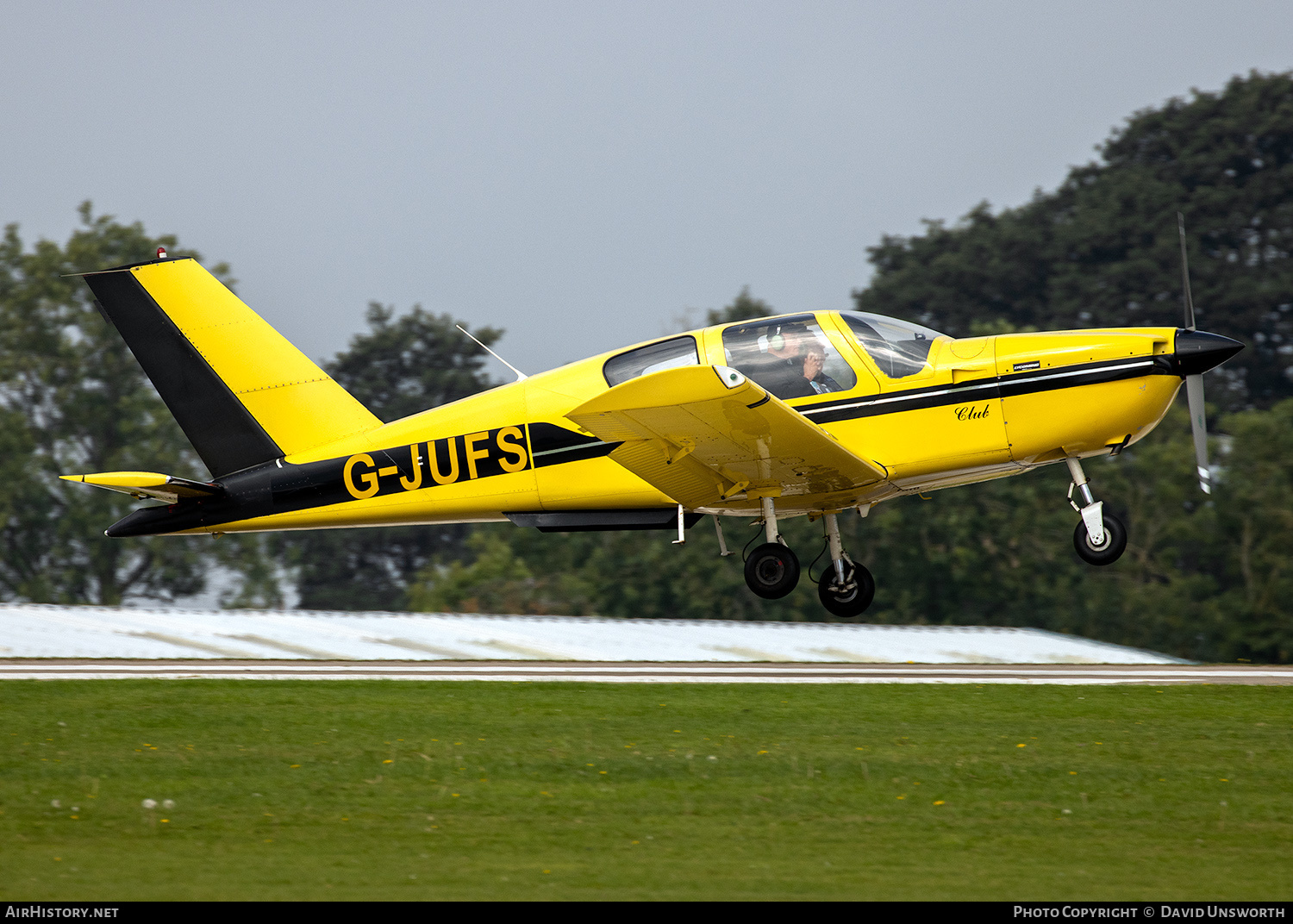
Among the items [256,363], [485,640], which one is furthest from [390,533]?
[256,363]

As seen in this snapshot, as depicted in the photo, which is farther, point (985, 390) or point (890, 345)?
point (890, 345)

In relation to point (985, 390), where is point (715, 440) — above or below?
below

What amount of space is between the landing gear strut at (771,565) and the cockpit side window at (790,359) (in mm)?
1368

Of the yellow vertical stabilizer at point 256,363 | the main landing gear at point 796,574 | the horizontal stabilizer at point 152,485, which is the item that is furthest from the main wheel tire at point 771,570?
the horizontal stabilizer at point 152,485

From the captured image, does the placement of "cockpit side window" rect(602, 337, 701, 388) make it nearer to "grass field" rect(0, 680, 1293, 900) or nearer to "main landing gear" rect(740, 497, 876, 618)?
"main landing gear" rect(740, 497, 876, 618)

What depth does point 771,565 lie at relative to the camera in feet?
43.4

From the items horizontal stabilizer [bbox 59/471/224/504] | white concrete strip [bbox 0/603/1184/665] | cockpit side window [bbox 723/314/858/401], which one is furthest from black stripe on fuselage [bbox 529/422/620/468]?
white concrete strip [bbox 0/603/1184/665]

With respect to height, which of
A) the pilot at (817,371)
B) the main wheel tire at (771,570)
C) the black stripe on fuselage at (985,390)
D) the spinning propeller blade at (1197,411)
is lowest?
the main wheel tire at (771,570)

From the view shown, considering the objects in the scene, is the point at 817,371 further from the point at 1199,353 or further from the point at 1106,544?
the point at 1199,353

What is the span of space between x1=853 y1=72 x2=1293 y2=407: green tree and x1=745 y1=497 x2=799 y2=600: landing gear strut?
39.8 meters

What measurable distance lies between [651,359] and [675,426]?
3.90 feet

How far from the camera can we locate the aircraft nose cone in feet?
38.7

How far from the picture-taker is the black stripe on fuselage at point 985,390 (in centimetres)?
1198

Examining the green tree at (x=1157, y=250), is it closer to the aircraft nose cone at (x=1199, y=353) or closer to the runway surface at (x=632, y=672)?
the runway surface at (x=632, y=672)
